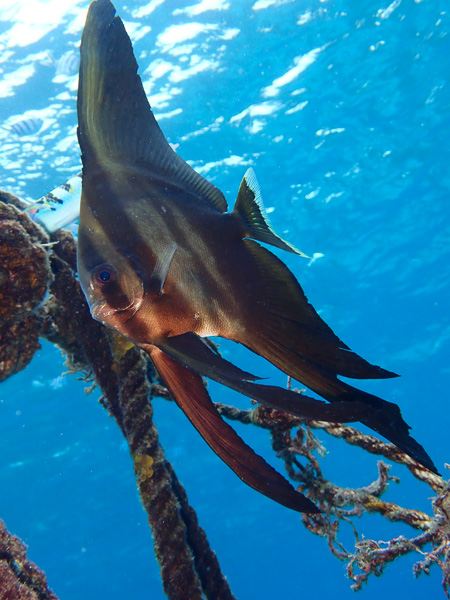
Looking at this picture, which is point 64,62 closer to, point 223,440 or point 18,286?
point 18,286

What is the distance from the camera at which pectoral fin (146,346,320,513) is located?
88cm

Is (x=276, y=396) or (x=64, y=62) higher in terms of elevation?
(x=64, y=62)

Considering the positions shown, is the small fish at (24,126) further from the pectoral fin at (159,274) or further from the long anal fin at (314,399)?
the long anal fin at (314,399)

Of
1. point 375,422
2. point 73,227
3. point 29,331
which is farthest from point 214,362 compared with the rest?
point 73,227

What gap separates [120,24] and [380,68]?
15.4m

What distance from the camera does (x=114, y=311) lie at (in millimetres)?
1105

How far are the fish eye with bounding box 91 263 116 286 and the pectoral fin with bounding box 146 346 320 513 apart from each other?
9.7 inches

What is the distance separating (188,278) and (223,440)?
483mm

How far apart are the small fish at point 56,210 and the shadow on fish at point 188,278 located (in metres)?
1.17

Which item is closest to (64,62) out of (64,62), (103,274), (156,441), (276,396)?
(64,62)

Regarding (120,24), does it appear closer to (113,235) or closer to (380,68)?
(113,235)

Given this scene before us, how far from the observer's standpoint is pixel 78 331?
7.48 feet

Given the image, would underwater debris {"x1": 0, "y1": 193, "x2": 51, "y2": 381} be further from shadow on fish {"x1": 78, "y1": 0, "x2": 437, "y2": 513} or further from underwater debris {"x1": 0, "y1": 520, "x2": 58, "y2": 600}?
underwater debris {"x1": 0, "y1": 520, "x2": 58, "y2": 600}

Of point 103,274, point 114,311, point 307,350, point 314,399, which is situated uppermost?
point 103,274
